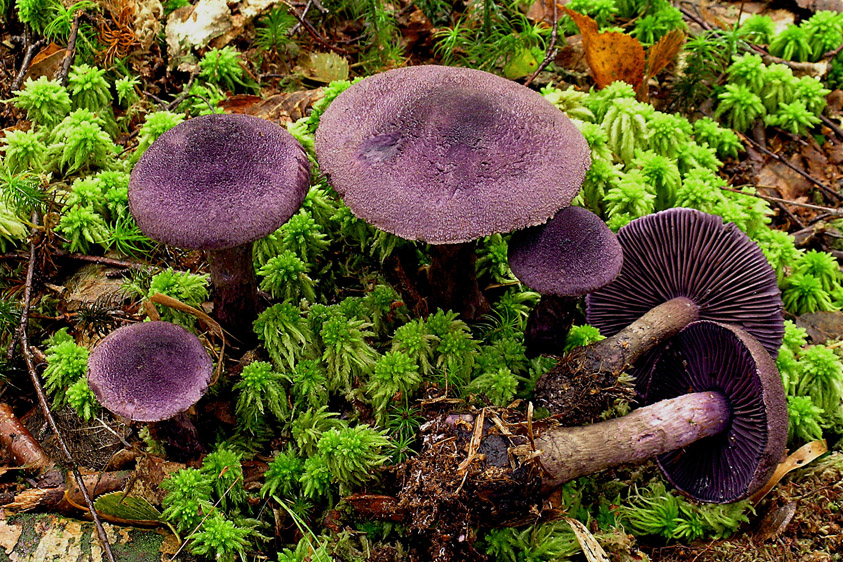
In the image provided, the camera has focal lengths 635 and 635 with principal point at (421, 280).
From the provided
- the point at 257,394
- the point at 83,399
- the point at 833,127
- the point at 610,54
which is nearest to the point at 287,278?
the point at 257,394

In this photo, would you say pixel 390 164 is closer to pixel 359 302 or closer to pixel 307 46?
pixel 359 302

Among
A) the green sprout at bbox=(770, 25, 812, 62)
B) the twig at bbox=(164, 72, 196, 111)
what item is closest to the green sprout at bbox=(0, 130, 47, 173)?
the twig at bbox=(164, 72, 196, 111)

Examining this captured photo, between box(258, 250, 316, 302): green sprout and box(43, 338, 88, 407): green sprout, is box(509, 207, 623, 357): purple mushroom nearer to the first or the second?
box(258, 250, 316, 302): green sprout

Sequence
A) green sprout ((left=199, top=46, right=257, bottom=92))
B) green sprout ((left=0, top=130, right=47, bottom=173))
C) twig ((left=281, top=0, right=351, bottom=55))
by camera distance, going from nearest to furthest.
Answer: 1. green sprout ((left=0, top=130, right=47, bottom=173))
2. green sprout ((left=199, top=46, right=257, bottom=92))
3. twig ((left=281, top=0, right=351, bottom=55))

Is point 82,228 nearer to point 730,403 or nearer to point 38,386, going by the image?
point 38,386

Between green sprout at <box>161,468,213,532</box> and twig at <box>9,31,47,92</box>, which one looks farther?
twig at <box>9,31,47,92</box>

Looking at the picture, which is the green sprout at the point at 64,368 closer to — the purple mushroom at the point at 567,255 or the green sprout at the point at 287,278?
the green sprout at the point at 287,278
